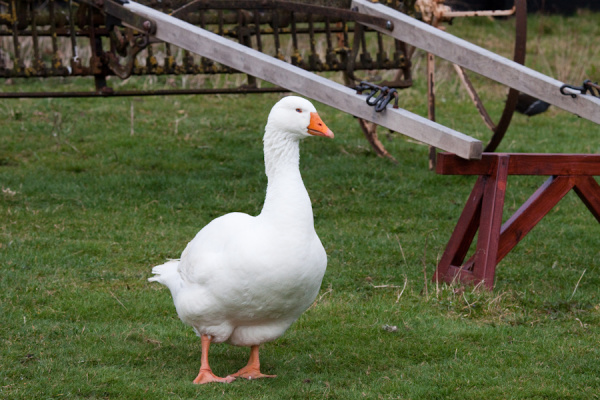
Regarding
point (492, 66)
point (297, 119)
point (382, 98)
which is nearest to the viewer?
point (297, 119)

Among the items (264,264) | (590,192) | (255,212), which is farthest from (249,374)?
(255,212)

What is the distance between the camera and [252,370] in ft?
14.8

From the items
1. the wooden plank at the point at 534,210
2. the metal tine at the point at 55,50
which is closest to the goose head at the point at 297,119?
the wooden plank at the point at 534,210

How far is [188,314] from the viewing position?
4375 millimetres

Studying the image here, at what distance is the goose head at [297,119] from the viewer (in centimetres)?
429

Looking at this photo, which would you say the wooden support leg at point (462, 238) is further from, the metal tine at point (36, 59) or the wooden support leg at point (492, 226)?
the metal tine at point (36, 59)

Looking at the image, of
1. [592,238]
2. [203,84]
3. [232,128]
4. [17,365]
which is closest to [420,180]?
[592,238]

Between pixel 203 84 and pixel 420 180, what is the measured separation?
4.95 meters

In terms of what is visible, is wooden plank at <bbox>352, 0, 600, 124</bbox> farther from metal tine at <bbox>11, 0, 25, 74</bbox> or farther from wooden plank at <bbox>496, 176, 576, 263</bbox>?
metal tine at <bbox>11, 0, 25, 74</bbox>

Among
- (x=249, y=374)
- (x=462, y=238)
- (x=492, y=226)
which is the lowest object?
(x=249, y=374)

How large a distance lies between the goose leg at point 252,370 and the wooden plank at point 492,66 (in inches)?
114

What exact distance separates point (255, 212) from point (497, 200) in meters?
3.01

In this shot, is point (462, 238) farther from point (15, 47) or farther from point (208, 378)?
point (15, 47)

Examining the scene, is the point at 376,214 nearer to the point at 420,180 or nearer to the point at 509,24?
the point at 420,180
